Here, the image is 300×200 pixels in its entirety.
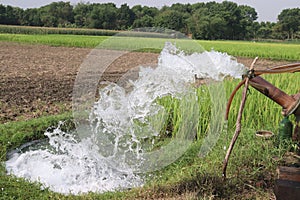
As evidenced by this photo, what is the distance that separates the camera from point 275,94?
68.4 inches

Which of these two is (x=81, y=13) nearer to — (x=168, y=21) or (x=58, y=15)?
(x=58, y=15)

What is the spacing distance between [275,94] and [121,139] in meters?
2.03

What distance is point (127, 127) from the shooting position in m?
3.17

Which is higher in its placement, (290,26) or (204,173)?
(290,26)

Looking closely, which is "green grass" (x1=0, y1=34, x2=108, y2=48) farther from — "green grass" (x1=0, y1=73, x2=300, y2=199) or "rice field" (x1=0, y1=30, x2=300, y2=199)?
"green grass" (x1=0, y1=73, x2=300, y2=199)

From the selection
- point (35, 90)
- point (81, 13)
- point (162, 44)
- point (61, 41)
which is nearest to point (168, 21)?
point (35, 90)

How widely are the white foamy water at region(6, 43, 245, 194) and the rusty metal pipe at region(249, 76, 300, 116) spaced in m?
0.72

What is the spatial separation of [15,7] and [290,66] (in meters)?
53.0

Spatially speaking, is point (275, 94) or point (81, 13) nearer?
point (275, 94)

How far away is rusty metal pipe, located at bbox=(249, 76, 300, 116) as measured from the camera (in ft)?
5.58

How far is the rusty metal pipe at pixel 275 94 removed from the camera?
5.58ft

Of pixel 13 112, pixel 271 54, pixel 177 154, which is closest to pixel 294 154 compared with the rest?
pixel 177 154

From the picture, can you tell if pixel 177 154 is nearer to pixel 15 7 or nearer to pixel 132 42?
pixel 132 42

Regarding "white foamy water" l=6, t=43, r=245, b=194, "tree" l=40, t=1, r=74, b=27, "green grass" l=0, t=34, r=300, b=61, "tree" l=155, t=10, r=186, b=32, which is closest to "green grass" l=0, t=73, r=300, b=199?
"white foamy water" l=6, t=43, r=245, b=194
